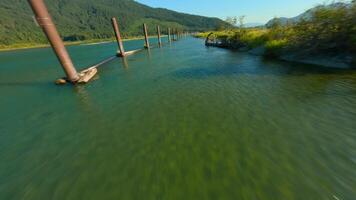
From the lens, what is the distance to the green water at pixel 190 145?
15.7ft

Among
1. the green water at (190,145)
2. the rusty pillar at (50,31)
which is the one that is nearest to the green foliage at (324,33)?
the green water at (190,145)

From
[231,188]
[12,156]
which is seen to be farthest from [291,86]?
[12,156]

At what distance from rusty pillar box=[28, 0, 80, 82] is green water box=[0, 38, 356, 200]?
192 inches

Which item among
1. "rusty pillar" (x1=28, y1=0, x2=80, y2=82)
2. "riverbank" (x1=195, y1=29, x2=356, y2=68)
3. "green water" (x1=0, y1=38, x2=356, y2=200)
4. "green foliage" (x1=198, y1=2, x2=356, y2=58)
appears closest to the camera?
"green water" (x1=0, y1=38, x2=356, y2=200)

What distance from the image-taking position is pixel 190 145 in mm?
6566

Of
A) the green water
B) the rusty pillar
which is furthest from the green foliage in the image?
the rusty pillar

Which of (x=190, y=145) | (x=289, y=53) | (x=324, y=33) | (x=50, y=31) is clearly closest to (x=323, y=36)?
(x=324, y=33)

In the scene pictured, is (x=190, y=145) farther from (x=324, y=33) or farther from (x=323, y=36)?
(x=324, y=33)

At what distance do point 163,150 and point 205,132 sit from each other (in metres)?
1.94

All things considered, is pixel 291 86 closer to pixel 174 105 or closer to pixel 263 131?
pixel 263 131

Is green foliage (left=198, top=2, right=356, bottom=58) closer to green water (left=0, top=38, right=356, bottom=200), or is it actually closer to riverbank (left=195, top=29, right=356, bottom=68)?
riverbank (left=195, top=29, right=356, bottom=68)

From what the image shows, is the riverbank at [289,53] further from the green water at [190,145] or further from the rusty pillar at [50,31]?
the rusty pillar at [50,31]

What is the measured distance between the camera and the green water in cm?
477

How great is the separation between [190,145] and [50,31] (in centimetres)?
1548
